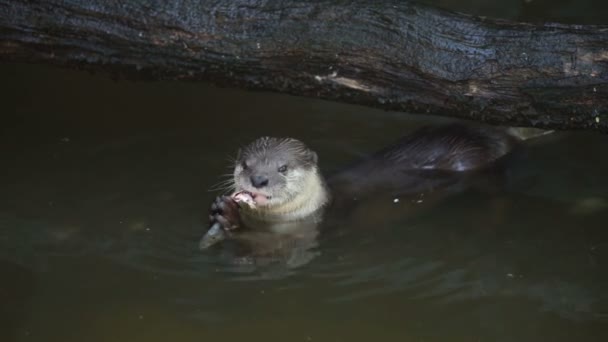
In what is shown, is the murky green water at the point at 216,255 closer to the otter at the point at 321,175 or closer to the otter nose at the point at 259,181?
the otter at the point at 321,175

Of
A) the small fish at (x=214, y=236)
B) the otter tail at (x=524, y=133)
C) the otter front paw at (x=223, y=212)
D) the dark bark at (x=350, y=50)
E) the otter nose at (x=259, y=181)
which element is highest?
the dark bark at (x=350, y=50)

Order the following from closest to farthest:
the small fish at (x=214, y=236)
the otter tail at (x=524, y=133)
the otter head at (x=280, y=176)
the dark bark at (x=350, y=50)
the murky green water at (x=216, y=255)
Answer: the murky green water at (x=216, y=255), the dark bark at (x=350, y=50), the small fish at (x=214, y=236), the otter head at (x=280, y=176), the otter tail at (x=524, y=133)

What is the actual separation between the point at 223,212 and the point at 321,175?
567mm

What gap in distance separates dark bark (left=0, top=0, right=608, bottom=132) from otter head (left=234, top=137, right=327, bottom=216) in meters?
0.43

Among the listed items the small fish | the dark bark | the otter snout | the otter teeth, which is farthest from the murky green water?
the dark bark

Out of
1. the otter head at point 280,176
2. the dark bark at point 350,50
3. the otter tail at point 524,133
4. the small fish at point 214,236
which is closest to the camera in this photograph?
the dark bark at point 350,50

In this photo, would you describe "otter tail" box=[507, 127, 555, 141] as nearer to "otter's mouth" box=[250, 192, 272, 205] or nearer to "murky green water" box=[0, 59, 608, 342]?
"murky green water" box=[0, 59, 608, 342]

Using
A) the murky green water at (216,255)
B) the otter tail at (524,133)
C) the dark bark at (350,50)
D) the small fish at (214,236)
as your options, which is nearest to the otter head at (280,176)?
the small fish at (214,236)

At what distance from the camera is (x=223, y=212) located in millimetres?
3797

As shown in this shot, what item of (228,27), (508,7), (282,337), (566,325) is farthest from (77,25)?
(508,7)

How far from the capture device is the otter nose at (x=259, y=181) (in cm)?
383

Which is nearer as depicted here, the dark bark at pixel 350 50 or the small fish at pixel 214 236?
the dark bark at pixel 350 50

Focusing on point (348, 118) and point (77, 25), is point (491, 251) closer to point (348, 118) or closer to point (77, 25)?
point (348, 118)

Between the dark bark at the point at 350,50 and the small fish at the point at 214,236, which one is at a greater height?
the dark bark at the point at 350,50
